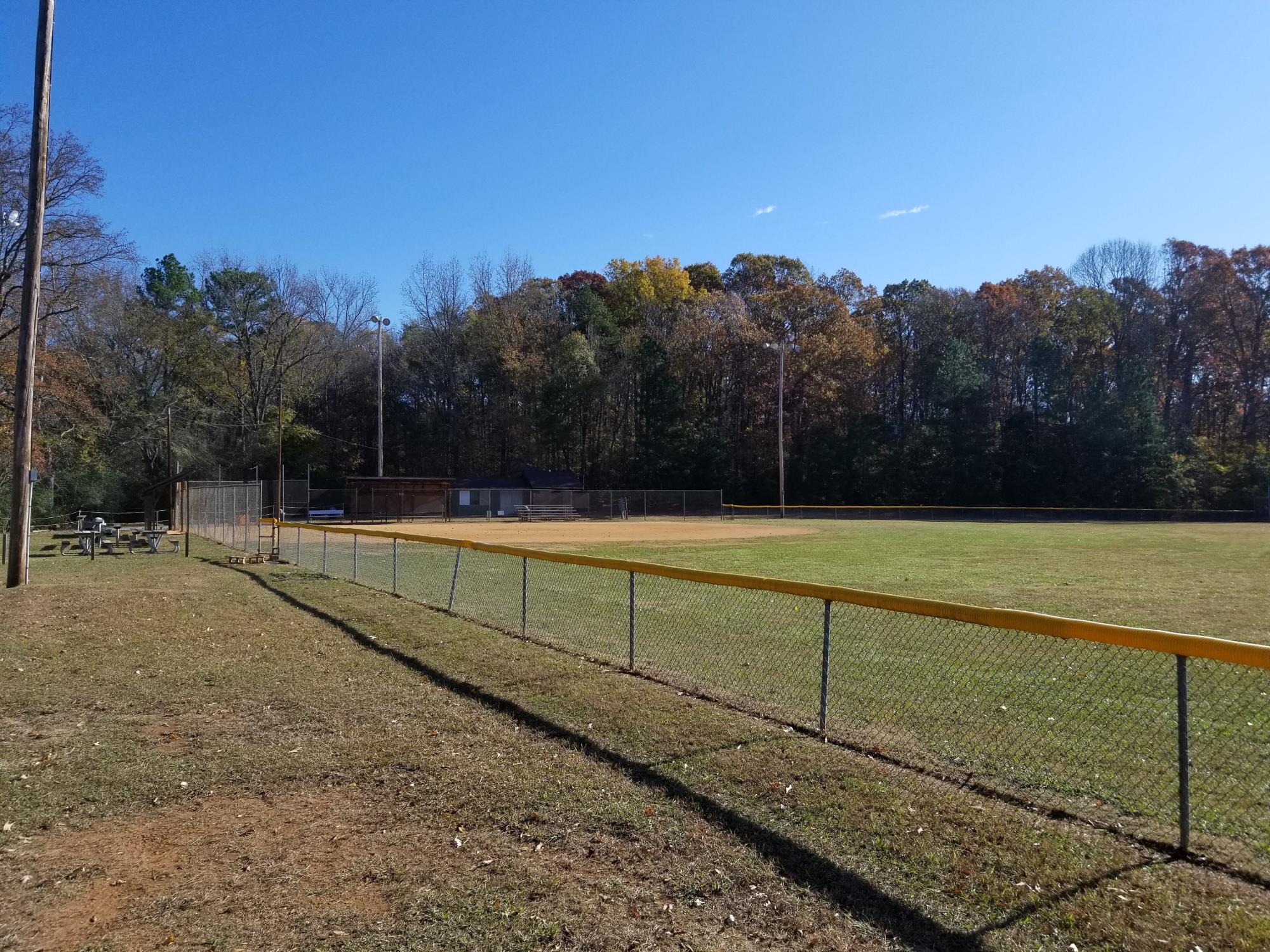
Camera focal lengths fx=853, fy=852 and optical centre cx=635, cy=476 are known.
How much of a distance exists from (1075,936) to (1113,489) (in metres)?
71.0

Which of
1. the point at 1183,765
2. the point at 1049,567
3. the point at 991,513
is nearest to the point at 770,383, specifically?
the point at 991,513

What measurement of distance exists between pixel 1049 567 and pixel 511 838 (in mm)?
21379

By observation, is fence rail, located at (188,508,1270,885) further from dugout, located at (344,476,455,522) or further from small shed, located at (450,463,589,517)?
small shed, located at (450,463,589,517)

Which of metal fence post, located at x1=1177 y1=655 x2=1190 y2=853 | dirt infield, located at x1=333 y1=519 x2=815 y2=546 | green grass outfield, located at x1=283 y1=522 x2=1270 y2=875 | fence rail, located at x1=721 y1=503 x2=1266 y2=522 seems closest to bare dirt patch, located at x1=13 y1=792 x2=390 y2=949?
green grass outfield, located at x1=283 y1=522 x2=1270 y2=875

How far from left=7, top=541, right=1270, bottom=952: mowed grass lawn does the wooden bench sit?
46599mm

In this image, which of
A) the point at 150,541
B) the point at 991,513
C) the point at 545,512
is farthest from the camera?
the point at 991,513

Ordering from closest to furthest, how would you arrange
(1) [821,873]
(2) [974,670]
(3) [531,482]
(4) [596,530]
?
1. (1) [821,873]
2. (2) [974,670]
3. (4) [596,530]
4. (3) [531,482]

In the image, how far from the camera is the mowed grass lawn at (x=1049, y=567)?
46.6ft

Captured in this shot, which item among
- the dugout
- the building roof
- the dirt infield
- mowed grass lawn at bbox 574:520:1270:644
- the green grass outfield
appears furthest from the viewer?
the building roof

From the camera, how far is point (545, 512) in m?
55.3

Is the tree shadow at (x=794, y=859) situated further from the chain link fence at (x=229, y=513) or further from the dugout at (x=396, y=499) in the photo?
the dugout at (x=396, y=499)

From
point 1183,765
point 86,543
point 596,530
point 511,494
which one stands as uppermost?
point 511,494

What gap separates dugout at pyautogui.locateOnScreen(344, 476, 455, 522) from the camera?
50469 millimetres

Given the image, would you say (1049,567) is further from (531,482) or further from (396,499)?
(531,482)
